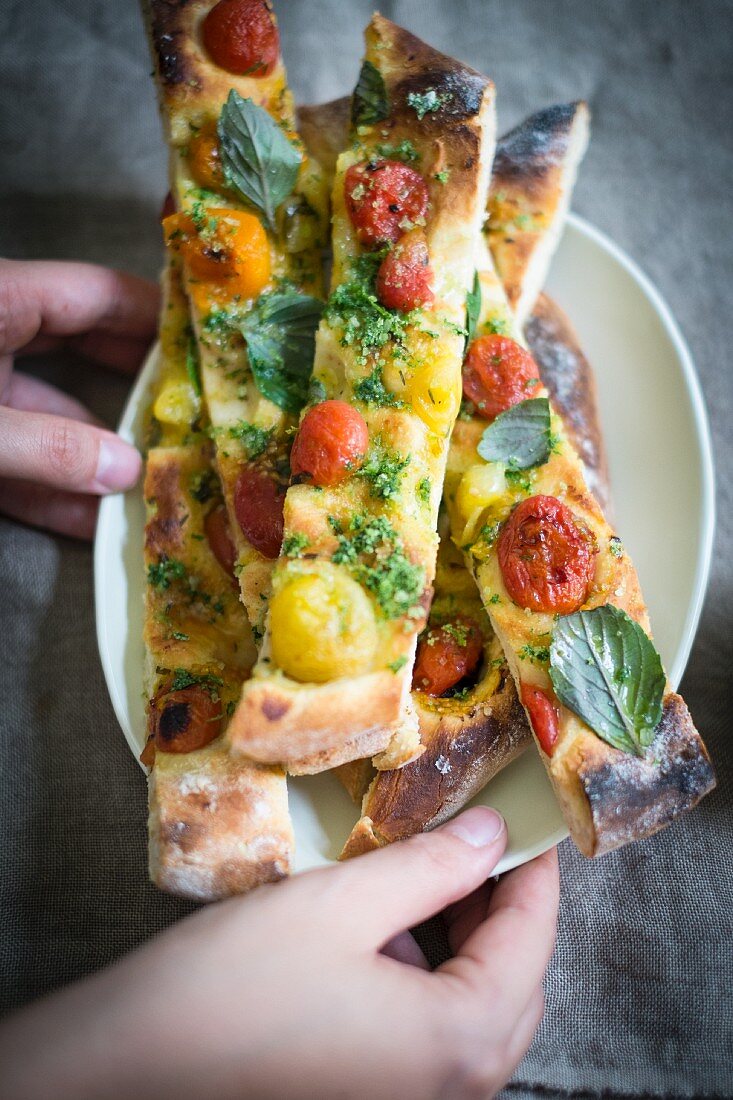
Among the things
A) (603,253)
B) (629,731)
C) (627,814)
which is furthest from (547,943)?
(603,253)

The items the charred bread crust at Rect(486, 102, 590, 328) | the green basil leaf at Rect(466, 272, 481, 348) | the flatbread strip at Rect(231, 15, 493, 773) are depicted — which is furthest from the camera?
the charred bread crust at Rect(486, 102, 590, 328)

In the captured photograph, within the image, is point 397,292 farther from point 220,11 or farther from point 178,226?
point 220,11

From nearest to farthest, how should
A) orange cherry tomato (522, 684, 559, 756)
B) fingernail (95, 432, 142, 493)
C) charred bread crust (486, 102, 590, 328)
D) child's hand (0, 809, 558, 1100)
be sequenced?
child's hand (0, 809, 558, 1100), orange cherry tomato (522, 684, 559, 756), fingernail (95, 432, 142, 493), charred bread crust (486, 102, 590, 328)

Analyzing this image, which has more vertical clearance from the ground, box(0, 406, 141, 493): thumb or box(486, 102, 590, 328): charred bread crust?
box(486, 102, 590, 328): charred bread crust

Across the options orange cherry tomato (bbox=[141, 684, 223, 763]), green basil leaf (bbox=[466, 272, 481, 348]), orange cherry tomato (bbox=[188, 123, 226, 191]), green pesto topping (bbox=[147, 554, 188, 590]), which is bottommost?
orange cherry tomato (bbox=[141, 684, 223, 763])

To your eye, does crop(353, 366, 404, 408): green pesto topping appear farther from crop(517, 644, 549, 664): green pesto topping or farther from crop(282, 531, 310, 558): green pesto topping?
crop(517, 644, 549, 664): green pesto topping

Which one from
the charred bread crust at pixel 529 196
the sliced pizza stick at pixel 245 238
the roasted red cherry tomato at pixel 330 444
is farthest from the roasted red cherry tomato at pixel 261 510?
the charred bread crust at pixel 529 196

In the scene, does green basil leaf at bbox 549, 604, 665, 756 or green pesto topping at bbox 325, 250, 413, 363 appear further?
green pesto topping at bbox 325, 250, 413, 363

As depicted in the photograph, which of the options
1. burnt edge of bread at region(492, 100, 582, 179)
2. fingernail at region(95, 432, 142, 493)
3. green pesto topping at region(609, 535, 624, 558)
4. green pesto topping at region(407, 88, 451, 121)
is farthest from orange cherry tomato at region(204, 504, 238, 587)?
burnt edge of bread at region(492, 100, 582, 179)
